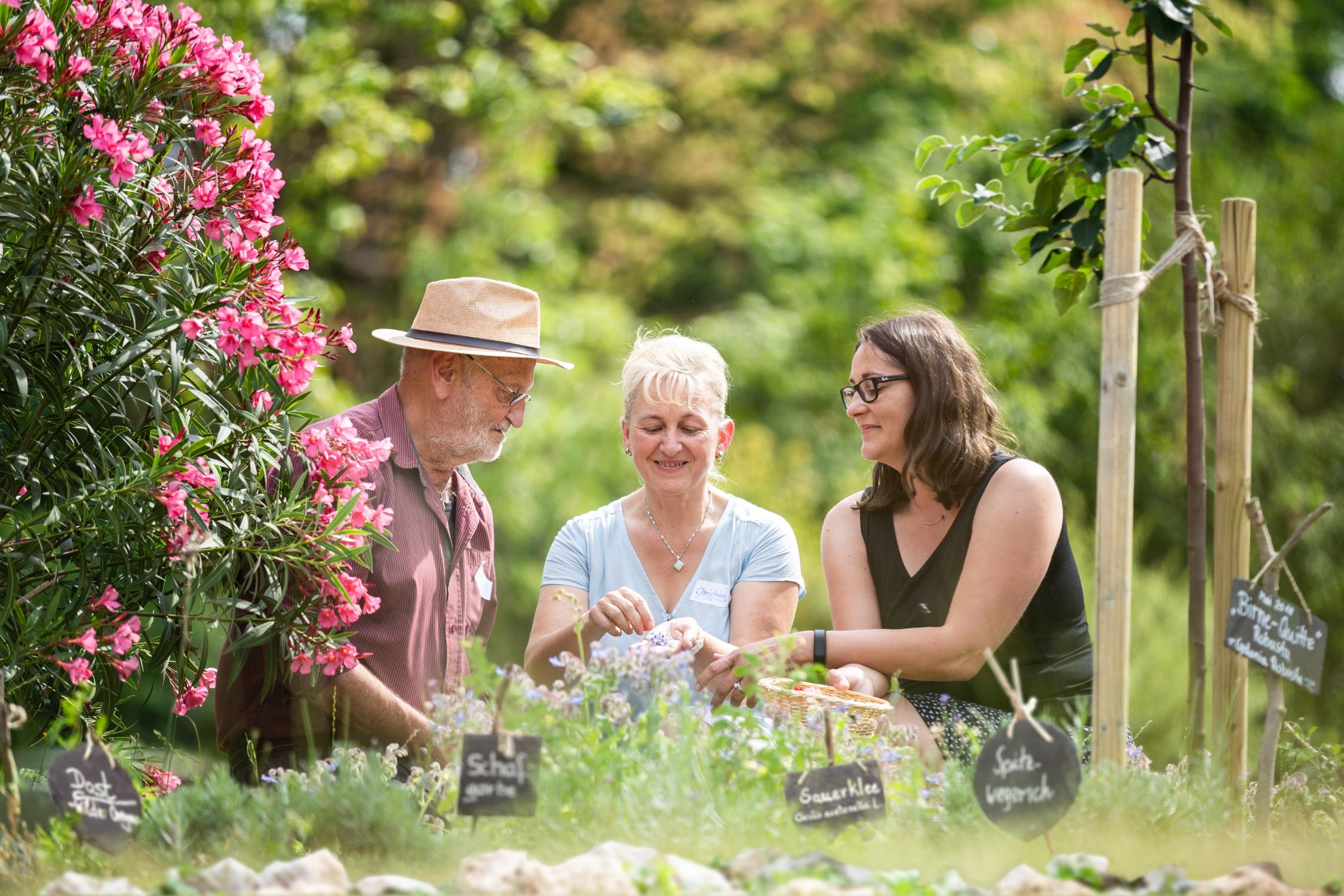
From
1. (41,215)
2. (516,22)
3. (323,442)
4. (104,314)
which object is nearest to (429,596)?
(323,442)

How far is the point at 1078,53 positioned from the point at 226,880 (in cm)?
259

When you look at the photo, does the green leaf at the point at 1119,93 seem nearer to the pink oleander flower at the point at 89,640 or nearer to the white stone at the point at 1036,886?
the white stone at the point at 1036,886

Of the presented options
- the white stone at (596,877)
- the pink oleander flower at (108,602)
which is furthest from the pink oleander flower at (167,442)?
the white stone at (596,877)

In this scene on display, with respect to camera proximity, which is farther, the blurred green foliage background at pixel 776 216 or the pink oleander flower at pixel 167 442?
the blurred green foliage background at pixel 776 216

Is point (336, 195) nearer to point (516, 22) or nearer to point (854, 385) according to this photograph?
point (516, 22)

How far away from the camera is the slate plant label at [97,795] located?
2049 mm

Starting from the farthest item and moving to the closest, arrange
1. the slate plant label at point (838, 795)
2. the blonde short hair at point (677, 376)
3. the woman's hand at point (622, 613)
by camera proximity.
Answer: the blonde short hair at point (677, 376) < the woman's hand at point (622, 613) < the slate plant label at point (838, 795)

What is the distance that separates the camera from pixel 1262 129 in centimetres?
1320

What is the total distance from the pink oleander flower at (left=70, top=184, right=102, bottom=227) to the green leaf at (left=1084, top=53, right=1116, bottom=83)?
7.34 feet

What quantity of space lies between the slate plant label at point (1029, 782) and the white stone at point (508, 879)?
0.75m

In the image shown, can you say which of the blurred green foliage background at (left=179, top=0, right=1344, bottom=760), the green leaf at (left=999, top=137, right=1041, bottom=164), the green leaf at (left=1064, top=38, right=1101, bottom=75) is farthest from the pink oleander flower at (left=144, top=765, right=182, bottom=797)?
the blurred green foliage background at (left=179, top=0, right=1344, bottom=760)

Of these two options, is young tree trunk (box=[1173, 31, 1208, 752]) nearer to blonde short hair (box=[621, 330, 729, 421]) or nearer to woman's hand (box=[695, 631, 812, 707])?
woman's hand (box=[695, 631, 812, 707])

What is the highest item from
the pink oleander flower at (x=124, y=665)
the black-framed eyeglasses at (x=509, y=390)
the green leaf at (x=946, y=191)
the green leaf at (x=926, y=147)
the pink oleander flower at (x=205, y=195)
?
the green leaf at (x=926, y=147)

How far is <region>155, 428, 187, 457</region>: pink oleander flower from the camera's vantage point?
2.44 meters
